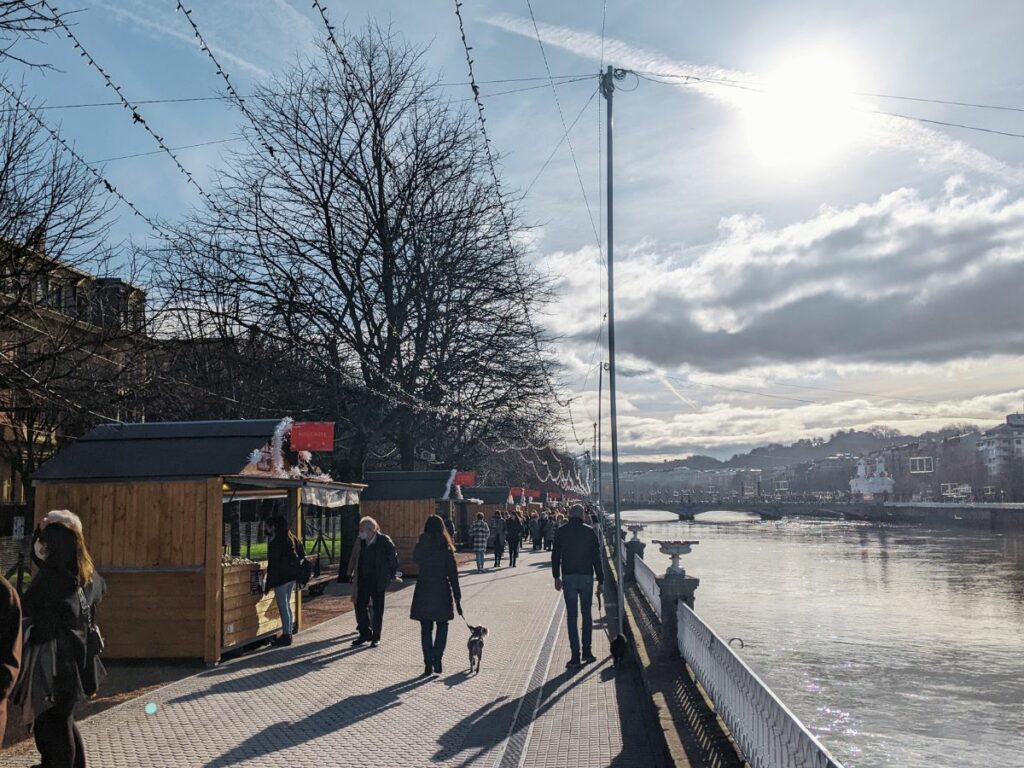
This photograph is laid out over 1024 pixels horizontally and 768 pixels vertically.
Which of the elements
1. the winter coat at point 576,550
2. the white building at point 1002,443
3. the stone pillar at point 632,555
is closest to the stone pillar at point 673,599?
the winter coat at point 576,550

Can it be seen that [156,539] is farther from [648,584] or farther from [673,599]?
[648,584]

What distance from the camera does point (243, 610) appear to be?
461 inches

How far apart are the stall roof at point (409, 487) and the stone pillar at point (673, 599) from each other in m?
15.5

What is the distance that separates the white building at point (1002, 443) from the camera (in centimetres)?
17375

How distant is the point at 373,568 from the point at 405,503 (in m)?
13.2

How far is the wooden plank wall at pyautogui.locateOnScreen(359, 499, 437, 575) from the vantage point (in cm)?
2519

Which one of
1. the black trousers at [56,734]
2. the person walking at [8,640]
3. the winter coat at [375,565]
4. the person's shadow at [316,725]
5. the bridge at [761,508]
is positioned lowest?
the bridge at [761,508]

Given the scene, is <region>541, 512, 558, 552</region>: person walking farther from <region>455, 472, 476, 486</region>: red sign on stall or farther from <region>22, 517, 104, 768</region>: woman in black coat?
<region>22, 517, 104, 768</region>: woman in black coat

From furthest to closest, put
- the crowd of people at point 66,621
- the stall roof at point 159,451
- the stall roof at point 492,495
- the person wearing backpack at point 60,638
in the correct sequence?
the stall roof at point 492,495
the stall roof at point 159,451
the person wearing backpack at point 60,638
the crowd of people at point 66,621

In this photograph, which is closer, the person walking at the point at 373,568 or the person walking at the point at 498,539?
the person walking at the point at 373,568

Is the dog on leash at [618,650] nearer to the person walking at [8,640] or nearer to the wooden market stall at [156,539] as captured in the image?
the wooden market stall at [156,539]

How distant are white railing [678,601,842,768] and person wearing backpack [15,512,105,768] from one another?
3919 millimetres

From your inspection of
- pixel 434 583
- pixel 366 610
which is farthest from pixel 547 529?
pixel 434 583

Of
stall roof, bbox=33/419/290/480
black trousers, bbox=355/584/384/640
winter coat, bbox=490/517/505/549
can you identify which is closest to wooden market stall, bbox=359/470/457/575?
winter coat, bbox=490/517/505/549
